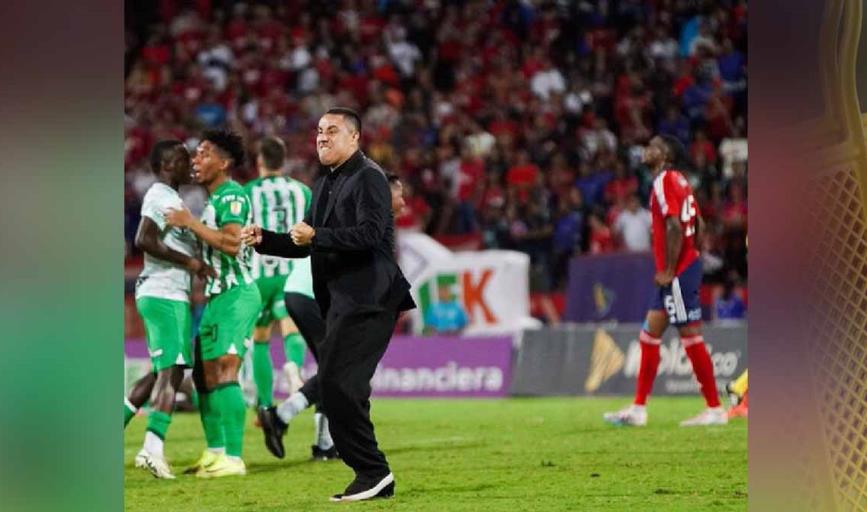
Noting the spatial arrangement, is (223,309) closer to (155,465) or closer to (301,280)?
(155,465)

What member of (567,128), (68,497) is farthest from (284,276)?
(567,128)

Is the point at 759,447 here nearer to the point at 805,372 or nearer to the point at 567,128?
the point at 805,372

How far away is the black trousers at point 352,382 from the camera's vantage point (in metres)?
9.45

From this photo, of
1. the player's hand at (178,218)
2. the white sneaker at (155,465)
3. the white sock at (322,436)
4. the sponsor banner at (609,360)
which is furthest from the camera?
the sponsor banner at (609,360)

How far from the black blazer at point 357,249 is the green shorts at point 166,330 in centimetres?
188

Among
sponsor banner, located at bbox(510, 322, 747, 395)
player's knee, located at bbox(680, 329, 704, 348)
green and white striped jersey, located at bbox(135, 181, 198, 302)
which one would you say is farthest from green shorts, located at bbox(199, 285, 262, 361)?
sponsor banner, located at bbox(510, 322, 747, 395)

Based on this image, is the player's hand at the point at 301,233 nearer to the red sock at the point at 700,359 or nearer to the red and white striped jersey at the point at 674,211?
the red and white striped jersey at the point at 674,211

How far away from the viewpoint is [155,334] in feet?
37.3

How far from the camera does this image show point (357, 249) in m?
9.42

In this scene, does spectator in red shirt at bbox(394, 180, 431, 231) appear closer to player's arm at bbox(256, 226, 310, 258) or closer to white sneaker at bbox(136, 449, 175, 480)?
white sneaker at bbox(136, 449, 175, 480)

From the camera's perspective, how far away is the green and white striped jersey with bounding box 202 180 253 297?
11.2 m

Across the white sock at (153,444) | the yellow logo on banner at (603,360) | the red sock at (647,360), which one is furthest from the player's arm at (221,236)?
the yellow logo on banner at (603,360)

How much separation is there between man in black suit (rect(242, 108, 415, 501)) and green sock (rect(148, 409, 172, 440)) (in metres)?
2.04

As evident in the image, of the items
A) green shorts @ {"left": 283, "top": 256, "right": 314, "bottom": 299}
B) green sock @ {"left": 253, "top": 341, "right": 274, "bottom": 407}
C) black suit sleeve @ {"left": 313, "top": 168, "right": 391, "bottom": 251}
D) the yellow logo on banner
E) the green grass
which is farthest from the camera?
the yellow logo on banner
